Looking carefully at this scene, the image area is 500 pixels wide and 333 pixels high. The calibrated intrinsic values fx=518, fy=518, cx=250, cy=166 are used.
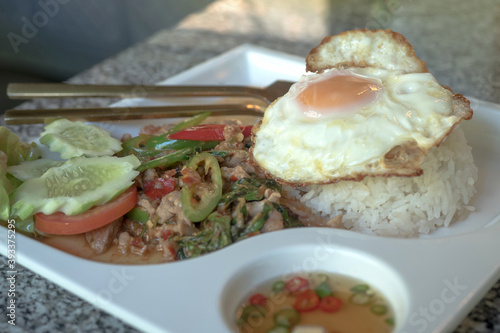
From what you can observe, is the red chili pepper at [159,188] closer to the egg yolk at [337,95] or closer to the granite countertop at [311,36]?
the egg yolk at [337,95]

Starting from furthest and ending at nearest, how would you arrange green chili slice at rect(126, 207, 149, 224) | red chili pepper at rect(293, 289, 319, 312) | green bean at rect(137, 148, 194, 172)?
green bean at rect(137, 148, 194, 172) < green chili slice at rect(126, 207, 149, 224) < red chili pepper at rect(293, 289, 319, 312)

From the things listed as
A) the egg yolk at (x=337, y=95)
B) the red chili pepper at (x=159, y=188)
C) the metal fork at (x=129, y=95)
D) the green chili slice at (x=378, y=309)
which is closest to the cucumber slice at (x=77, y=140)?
the metal fork at (x=129, y=95)

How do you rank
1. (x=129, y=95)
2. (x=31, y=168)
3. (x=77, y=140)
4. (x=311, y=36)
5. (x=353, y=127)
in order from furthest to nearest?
1. (x=311, y=36)
2. (x=129, y=95)
3. (x=77, y=140)
4. (x=31, y=168)
5. (x=353, y=127)

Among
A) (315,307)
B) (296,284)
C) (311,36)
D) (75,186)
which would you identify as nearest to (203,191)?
(75,186)

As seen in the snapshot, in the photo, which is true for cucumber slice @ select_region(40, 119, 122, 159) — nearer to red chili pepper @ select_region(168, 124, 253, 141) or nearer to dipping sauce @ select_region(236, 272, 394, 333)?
red chili pepper @ select_region(168, 124, 253, 141)

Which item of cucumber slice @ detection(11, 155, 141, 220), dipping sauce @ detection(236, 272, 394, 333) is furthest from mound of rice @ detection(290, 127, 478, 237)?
cucumber slice @ detection(11, 155, 141, 220)

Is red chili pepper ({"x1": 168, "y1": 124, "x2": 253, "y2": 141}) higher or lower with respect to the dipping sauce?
higher

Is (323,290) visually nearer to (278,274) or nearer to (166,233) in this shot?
Result: (278,274)
